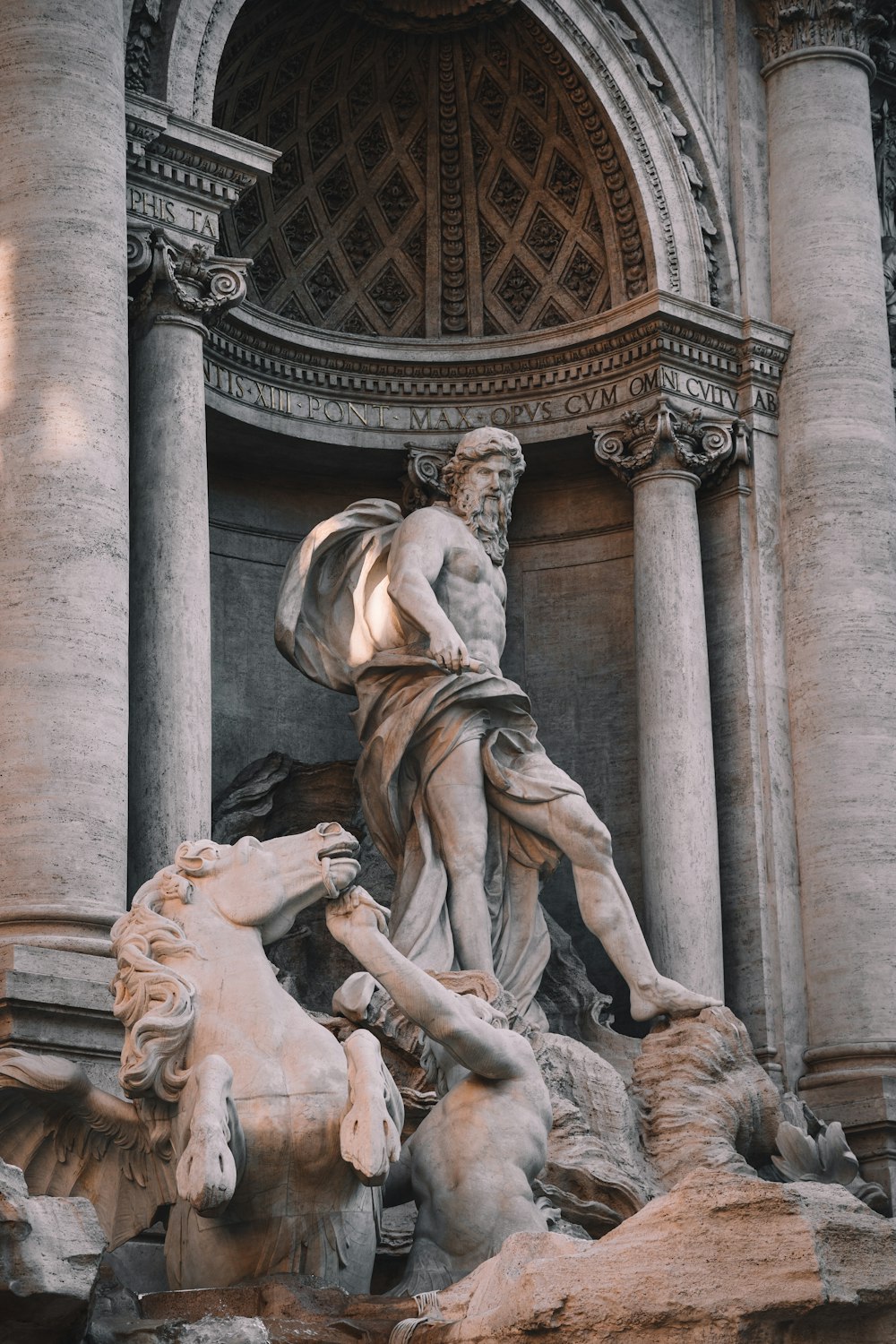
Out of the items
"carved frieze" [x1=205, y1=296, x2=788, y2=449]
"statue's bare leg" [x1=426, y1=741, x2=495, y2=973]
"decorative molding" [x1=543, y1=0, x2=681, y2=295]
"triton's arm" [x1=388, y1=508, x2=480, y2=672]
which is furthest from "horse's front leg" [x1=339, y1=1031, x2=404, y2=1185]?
"decorative molding" [x1=543, y1=0, x2=681, y2=295]

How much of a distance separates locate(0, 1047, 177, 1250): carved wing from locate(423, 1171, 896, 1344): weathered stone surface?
214cm

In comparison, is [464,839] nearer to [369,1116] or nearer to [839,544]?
[839,544]

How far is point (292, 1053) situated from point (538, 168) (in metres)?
8.56

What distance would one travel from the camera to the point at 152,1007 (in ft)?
24.0

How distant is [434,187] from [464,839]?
520 cm

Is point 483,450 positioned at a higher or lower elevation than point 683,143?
lower

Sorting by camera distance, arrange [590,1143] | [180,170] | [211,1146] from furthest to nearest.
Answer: [180,170], [590,1143], [211,1146]

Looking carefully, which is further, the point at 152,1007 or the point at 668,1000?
the point at 668,1000

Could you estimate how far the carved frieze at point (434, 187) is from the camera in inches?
556

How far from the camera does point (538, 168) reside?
14.6 metres

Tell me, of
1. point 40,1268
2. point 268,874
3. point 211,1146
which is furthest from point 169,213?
point 40,1268

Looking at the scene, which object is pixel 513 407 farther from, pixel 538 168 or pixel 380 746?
pixel 380 746

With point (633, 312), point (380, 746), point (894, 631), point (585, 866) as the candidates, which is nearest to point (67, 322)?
point (380, 746)

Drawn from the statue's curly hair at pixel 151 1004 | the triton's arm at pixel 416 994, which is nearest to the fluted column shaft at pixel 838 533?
the triton's arm at pixel 416 994
